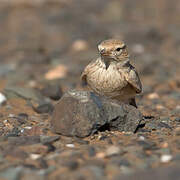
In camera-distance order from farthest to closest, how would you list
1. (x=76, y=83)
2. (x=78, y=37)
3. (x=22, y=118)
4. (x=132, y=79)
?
(x=78, y=37), (x=76, y=83), (x=22, y=118), (x=132, y=79)

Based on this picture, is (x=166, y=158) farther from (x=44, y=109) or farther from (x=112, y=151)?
(x=44, y=109)

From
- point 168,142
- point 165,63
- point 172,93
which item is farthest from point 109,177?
point 165,63

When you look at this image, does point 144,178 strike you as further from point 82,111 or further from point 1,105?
point 1,105

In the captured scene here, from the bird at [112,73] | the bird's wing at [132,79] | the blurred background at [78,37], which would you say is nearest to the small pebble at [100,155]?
the bird at [112,73]

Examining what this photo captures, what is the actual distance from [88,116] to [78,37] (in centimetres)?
848

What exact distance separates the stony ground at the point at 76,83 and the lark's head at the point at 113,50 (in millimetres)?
1078

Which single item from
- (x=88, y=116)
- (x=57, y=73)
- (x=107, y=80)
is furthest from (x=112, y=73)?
(x=57, y=73)

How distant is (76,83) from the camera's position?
1051 centimetres

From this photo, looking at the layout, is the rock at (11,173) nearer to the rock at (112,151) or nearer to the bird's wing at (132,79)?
the rock at (112,151)

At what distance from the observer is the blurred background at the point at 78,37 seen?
35.8 ft

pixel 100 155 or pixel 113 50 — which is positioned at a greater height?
pixel 113 50

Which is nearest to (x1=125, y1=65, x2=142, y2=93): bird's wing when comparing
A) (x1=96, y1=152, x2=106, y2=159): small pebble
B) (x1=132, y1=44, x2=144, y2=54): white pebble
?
(x1=96, y1=152, x2=106, y2=159): small pebble

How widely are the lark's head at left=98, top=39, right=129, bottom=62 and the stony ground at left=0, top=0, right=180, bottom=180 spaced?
1078mm

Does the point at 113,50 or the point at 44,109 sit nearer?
the point at 113,50
